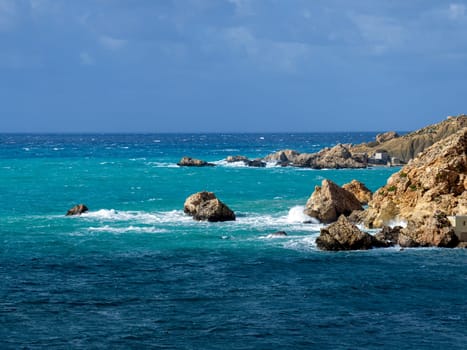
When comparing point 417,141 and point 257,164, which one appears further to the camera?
point 417,141

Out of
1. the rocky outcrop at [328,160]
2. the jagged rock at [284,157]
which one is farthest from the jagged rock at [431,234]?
the jagged rock at [284,157]

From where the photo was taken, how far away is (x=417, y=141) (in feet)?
536

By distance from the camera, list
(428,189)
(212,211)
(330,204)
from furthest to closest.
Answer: (212,211) → (330,204) → (428,189)

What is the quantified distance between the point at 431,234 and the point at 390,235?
10.8 ft

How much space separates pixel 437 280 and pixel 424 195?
17.1 m

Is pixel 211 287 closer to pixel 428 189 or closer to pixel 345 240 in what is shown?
pixel 345 240

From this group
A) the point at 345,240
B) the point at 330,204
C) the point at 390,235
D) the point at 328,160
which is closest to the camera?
the point at 345,240

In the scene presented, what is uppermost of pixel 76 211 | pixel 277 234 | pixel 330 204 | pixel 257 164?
pixel 257 164

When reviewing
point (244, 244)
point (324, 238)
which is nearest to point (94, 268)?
point (244, 244)

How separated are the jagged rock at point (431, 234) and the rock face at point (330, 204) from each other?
1271 cm

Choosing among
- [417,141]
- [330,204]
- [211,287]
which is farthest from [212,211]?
[417,141]

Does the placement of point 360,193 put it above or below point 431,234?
above

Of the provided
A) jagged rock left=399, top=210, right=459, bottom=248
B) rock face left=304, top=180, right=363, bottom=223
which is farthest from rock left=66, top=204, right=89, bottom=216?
jagged rock left=399, top=210, right=459, bottom=248

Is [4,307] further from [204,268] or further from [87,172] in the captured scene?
[87,172]
